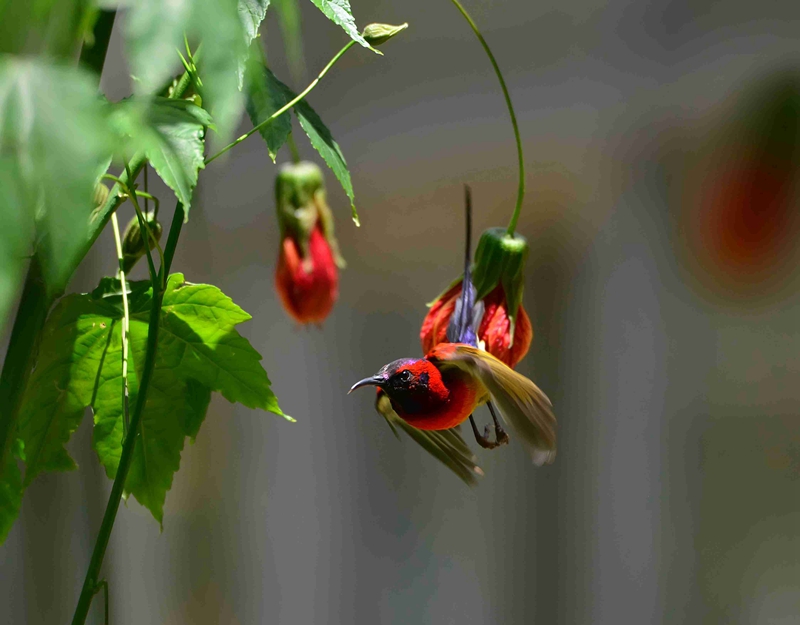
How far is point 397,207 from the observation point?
5.10 feet

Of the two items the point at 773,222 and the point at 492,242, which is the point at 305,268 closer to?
the point at 492,242

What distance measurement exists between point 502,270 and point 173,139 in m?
0.19

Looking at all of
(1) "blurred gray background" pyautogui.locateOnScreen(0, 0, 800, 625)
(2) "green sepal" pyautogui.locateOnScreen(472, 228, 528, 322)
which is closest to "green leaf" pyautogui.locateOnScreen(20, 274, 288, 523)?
(2) "green sepal" pyautogui.locateOnScreen(472, 228, 528, 322)

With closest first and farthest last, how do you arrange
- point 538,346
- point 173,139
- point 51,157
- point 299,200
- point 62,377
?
point 51,157 → point 173,139 → point 62,377 → point 299,200 → point 538,346

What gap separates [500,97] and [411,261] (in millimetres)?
314

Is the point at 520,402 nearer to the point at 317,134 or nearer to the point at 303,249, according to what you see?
the point at 317,134

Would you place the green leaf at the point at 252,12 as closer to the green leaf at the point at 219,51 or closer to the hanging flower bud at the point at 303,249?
the green leaf at the point at 219,51

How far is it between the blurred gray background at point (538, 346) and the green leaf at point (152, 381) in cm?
111

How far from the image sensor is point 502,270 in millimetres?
404

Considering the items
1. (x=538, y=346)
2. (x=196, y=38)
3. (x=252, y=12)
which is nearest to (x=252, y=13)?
(x=252, y=12)

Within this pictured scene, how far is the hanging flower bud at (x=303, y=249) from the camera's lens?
1.84 feet

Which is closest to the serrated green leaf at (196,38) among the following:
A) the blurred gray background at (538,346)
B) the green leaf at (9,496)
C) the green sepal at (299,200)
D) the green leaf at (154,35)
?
the green leaf at (154,35)

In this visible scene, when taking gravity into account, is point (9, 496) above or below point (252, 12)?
below

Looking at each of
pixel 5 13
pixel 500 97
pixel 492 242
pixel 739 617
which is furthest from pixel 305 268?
pixel 739 617
